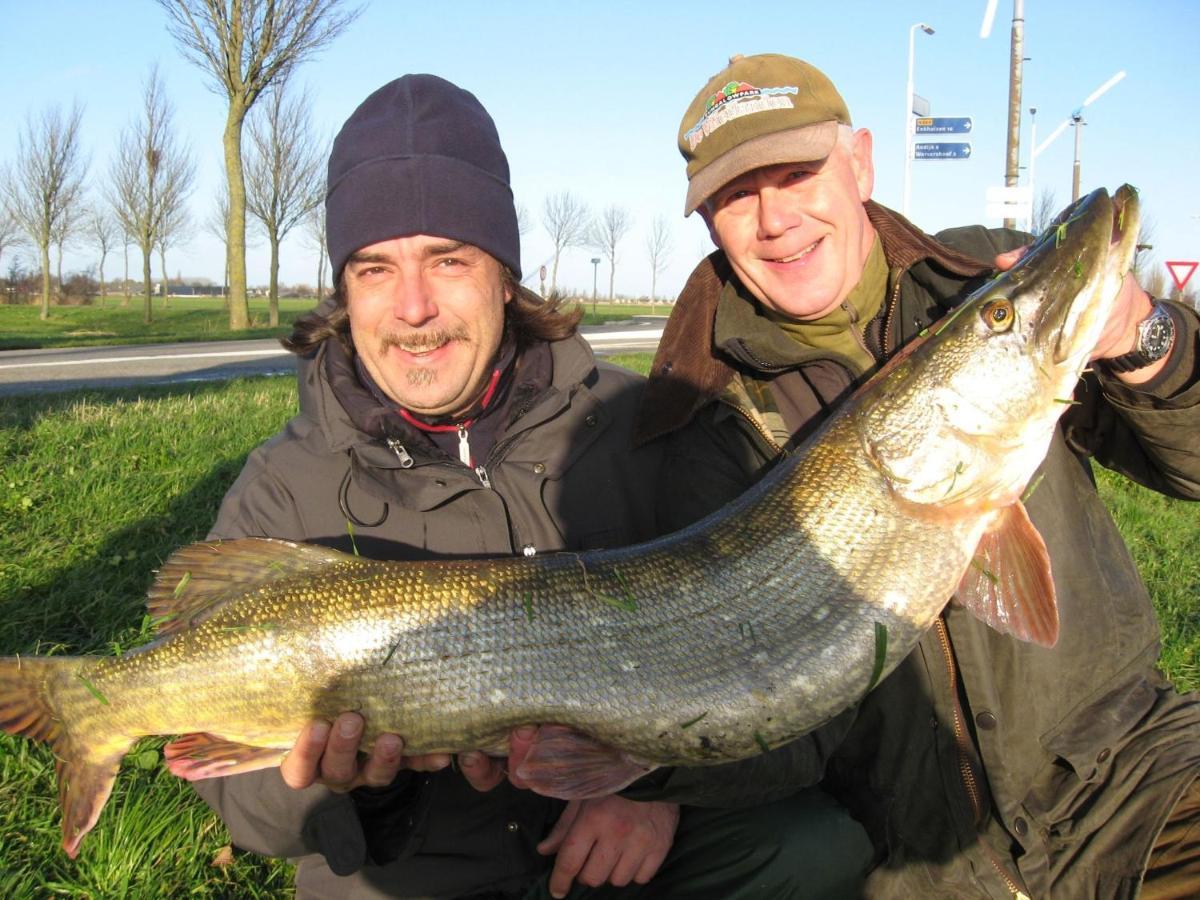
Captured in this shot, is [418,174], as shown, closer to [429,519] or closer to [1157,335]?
[429,519]

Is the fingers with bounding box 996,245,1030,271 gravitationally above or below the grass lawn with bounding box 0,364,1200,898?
above

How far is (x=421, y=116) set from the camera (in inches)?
132

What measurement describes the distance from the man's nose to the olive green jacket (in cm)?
96

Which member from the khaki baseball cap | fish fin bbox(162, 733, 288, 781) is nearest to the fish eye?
the khaki baseball cap

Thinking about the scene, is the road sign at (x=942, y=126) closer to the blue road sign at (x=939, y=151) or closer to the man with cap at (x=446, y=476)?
the blue road sign at (x=939, y=151)

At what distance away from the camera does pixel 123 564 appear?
505 centimetres

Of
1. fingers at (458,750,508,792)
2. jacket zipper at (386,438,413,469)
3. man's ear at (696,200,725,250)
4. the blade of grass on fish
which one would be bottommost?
fingers at (458,750,508,792)

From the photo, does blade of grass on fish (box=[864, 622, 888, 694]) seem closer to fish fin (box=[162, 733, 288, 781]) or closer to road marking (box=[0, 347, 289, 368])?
fish fin (box=[162, 733, 288, 781])

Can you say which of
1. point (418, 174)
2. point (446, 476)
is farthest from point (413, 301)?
point (446, 476)

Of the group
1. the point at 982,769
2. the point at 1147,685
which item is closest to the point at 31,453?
the point at 982,769

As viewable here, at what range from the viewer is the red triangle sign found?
17.4 m

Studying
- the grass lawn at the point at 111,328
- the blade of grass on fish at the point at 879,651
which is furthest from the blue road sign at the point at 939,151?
the blade of grass on fish at the point at 879,651

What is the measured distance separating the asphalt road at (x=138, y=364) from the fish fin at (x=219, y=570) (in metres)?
9.08

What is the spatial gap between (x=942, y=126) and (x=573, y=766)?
69.4 ft
